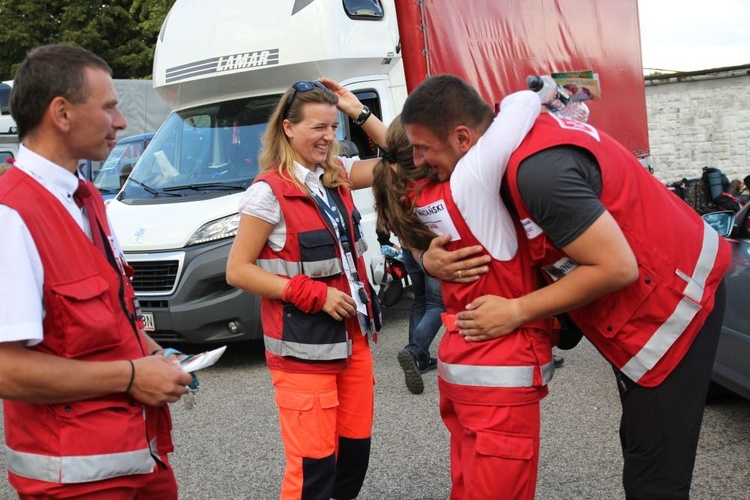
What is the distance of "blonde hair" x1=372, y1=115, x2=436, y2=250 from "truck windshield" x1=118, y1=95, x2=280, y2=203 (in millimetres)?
4090

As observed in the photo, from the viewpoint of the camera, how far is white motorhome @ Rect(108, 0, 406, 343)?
6340mm

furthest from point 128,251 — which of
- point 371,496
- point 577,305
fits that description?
point 577,305

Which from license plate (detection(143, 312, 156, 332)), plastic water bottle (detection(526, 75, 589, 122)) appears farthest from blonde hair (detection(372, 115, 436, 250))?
license plate (detection(143, 312, 156, 332))

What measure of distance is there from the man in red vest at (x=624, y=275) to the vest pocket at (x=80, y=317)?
1.02 meters

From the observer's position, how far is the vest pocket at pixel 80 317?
73.9 inches

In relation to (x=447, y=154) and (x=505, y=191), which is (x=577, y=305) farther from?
(x=447, y=154)

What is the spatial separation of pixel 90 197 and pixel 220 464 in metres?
2.83

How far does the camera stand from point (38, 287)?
1.85 m

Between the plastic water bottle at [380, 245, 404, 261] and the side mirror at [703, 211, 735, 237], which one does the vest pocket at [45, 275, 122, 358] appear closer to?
the side mirror at [703, 211, 735, 237]

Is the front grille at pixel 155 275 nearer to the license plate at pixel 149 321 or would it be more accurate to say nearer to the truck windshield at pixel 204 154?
the license plate at pixel 149 321

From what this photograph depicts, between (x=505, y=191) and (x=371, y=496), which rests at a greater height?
(x=505, y=191)

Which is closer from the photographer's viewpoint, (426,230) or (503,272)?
(503,272)

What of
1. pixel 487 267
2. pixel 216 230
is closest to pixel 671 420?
pixel 487 267

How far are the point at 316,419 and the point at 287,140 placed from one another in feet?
3.78
